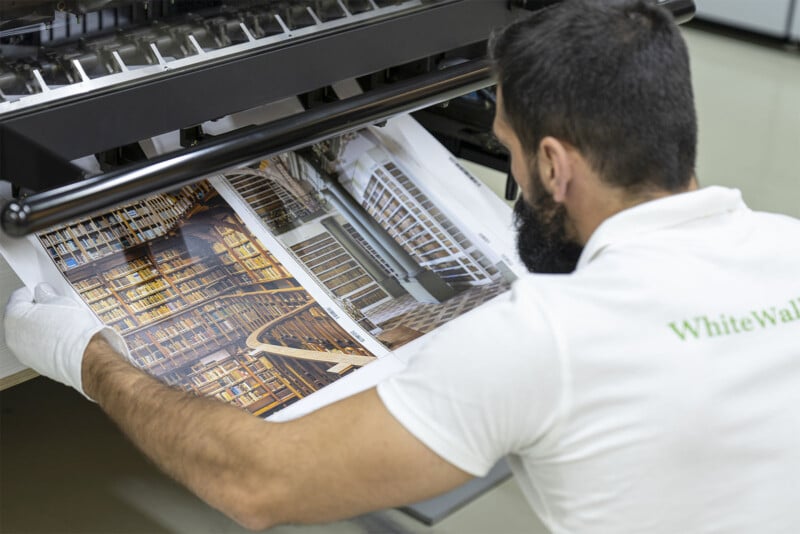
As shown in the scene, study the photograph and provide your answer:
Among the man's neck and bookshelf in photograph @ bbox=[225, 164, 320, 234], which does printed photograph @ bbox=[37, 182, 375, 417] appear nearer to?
bookshelf in photograph @ bbox=[225, 164, 320, 234]

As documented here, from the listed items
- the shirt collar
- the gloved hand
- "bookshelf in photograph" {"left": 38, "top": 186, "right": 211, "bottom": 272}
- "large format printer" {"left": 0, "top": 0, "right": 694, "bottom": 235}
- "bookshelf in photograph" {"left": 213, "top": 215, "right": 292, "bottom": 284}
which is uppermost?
"large format printer" {"left": 0, "top": 0, "right": 694, "bottom": 235}

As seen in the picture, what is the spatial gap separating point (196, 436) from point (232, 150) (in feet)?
1.45

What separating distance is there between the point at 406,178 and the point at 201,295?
471 mm

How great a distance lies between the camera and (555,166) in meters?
0.95

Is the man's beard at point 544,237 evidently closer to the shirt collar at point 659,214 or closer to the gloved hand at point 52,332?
the shirt collar at point 659,214

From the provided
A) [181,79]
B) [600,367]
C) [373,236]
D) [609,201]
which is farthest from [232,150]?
[600,367]

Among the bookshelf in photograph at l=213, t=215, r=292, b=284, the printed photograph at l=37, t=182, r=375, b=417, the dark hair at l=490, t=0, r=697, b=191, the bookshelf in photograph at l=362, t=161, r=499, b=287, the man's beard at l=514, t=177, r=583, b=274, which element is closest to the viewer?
the dark hair at l=490, t=0, r=697, b=191

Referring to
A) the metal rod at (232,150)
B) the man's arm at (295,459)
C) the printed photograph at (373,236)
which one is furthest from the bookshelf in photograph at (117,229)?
the man's arm at (295,459)

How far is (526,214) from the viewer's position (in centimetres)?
109

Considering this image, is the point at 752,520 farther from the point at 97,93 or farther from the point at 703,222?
the point at 97,93

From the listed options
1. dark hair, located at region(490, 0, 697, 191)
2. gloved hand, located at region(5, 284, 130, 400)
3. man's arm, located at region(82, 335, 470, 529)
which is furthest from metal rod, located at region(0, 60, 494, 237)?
dark hair, located at region(490, 0, 697, 191)

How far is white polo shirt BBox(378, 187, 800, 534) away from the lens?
80cm

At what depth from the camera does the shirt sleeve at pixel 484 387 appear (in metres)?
0.80

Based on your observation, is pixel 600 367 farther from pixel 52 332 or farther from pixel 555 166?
pixel 52 332
